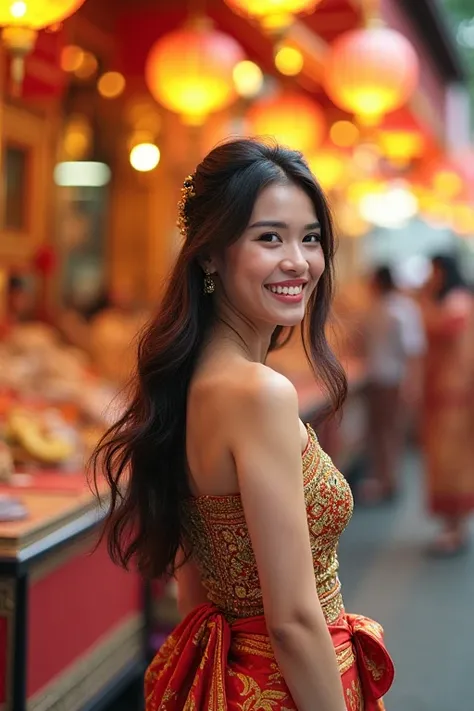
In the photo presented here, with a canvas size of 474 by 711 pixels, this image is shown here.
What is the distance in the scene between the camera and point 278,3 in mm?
4234

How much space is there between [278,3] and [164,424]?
2.72 m

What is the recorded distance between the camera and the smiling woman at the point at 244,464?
178 centimetres

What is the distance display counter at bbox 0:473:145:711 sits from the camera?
9.37ft

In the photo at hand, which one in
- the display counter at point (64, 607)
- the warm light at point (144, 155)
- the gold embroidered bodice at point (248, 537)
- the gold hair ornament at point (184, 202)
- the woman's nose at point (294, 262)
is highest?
the warm light at point (144, 155)

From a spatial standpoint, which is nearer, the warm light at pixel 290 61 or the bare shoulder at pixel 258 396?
the bare shoulder at pixel 258 396

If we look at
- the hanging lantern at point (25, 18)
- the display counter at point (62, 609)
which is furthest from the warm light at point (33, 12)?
the display counter at point (62, 609)

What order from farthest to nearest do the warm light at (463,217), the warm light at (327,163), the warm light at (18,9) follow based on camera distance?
the warm light at (463,217) < the warm light at (327,163) < the warm light at (18,9)

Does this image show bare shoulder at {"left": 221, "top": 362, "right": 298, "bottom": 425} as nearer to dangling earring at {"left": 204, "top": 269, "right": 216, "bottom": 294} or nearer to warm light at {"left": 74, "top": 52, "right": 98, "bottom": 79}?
dangling earring at {"left": 204, "top": 269, "right": 216, "bottom": 294}

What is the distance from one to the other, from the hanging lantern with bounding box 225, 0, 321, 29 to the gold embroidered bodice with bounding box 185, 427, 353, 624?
2.67m

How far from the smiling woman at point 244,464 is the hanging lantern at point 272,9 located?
241 cm

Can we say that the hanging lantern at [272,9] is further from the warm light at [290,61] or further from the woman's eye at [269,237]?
the woman's eye at [269,237]

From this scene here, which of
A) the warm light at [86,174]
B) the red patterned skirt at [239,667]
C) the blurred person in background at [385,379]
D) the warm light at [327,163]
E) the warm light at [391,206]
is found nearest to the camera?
the red patterned skirt at [239,667]

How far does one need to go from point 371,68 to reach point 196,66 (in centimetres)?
92

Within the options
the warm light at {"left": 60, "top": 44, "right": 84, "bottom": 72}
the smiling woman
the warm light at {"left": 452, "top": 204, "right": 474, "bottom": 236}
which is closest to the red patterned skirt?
the smiling woman
